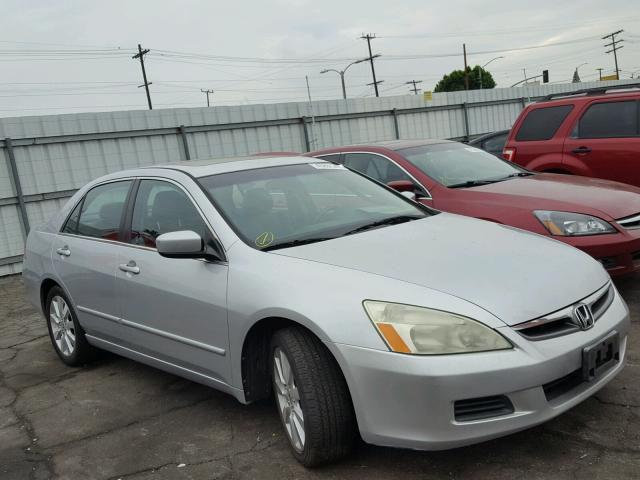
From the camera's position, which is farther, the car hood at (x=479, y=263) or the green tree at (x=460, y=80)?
the green tree at (x=460, y=80)

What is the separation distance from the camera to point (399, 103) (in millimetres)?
16141

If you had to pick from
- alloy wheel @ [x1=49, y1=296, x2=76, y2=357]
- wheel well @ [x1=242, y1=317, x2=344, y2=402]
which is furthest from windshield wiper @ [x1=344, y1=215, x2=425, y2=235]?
alloy wheel @ [x1=49, y1=296, x2=76, y2=357]

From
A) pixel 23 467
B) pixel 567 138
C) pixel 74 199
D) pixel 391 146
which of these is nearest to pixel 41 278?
pixel 74 199

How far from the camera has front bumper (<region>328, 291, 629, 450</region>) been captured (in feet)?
7.90

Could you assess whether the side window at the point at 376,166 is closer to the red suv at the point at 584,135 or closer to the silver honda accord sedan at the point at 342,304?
the silver honda accord sedan at the point at 342,304

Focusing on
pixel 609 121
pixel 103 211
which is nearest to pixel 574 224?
pixel 609 121

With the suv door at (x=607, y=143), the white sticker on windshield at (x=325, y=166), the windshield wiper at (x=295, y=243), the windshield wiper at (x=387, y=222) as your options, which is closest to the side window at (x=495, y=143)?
the suv door at (x=607, y=143)

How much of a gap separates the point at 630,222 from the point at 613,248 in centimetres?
36

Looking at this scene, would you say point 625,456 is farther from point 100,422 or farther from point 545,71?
point 545,71

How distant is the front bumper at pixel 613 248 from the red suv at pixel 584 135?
2257 mm

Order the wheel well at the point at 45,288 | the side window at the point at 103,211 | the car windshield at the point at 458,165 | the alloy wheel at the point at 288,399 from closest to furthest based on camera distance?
the alloy wheel at the point at 288,399, the side window at the point at 103,211, the wheel well at the point at 45,288, the car windshield at the point at 458,165

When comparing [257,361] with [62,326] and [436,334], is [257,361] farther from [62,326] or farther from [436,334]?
[62,326]

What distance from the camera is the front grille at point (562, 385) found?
101 inches

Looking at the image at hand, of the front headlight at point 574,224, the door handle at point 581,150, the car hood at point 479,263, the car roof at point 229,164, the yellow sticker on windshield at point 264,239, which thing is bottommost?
the front headlight at point 574,224
